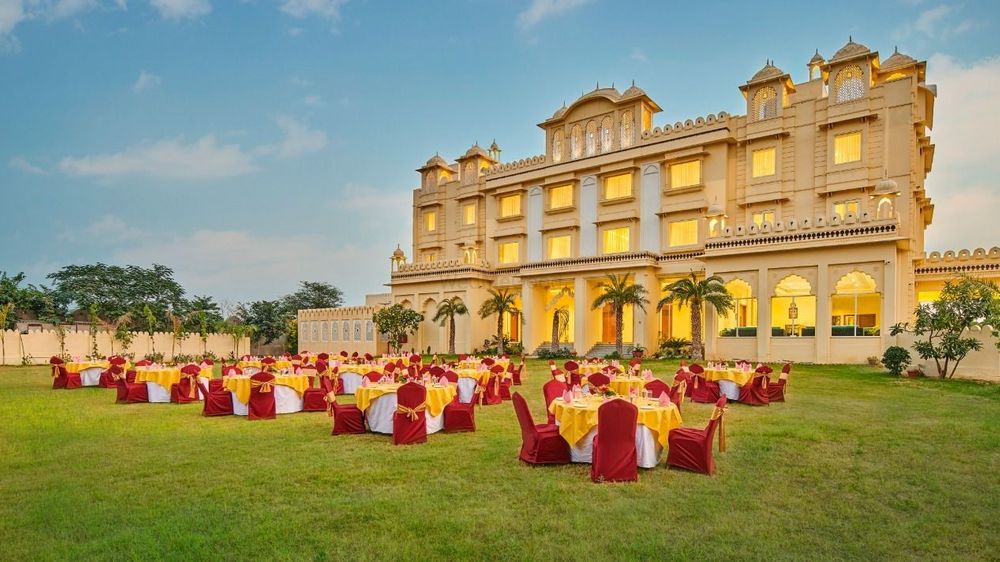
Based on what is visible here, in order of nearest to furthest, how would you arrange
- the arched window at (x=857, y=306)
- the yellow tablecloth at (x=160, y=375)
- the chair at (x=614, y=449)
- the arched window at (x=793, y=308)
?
the chair at (x=614, y=449) < the yellow tablecloth at (x=160, y=375) < the arched window at (x=857, y=306) < the arched window at (x=793, y=308)

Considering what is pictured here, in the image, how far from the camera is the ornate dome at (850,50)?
2665cm

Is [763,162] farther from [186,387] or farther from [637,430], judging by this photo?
[186,387]

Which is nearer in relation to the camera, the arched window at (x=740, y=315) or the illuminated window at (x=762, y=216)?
the arched window at (x=740, y=315)

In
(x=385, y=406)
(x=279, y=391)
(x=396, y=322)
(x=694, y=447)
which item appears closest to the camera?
(x=694, y=447)

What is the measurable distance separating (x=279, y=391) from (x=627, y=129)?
2636cm

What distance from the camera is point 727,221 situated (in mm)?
29984

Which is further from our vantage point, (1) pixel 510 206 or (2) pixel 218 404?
(1) pixel 510 206

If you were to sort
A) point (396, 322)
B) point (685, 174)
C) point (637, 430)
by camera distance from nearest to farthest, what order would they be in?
point (637, 430) < point (685, 174) < point (396, 322)

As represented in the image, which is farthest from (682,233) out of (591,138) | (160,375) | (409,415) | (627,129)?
(409,415)

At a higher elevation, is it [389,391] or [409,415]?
[389,391]

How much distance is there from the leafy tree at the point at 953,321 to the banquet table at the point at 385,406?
1609 centimetres

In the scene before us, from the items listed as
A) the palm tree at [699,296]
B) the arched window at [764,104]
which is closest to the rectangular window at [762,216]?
the arched window at [764,104]

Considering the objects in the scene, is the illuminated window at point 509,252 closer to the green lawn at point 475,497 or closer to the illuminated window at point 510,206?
the illuminated window at point 510,206

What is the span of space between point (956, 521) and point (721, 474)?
2.26 m
